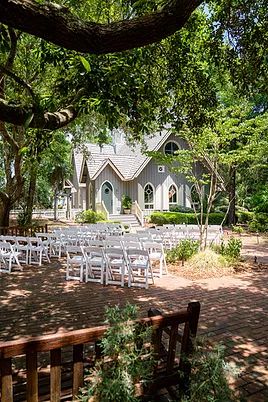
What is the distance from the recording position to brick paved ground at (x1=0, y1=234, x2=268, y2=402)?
4676 millimetres

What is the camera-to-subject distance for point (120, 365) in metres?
2.52

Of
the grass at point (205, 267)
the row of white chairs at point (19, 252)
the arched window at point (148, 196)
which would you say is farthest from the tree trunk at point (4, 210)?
the arched window at point (148, 196)

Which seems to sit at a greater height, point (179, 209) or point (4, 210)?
point (179, 209)

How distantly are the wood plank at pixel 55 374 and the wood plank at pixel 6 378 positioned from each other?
296mm

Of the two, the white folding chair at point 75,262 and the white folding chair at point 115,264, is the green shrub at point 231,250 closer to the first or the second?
the white folding chair at point 115,264

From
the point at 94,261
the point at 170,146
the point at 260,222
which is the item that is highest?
the point at 170,146

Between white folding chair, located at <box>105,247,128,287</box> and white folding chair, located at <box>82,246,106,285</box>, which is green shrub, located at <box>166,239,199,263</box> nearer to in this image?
white folding chair, located at <box>105,247,128,287</box>

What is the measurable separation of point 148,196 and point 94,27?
90.0 ft

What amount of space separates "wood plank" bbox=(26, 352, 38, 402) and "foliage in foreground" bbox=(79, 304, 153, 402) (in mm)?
348

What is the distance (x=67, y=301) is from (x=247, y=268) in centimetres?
600

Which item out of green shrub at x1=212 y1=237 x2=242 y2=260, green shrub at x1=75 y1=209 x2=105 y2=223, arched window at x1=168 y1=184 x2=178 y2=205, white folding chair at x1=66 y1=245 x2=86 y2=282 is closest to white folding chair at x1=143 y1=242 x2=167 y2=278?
white folding chair at x1=66 y1=245 x2=86 y2=282

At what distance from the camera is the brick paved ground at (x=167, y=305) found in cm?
468

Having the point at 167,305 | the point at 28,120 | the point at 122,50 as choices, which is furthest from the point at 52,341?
the point at 167,305

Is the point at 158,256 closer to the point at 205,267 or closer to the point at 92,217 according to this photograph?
the point at 205,267
